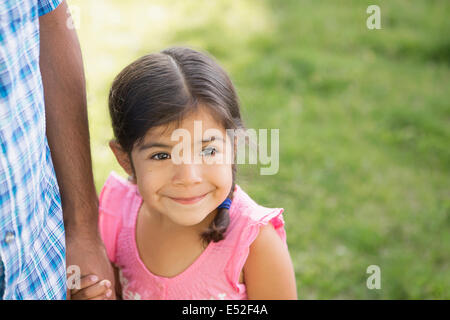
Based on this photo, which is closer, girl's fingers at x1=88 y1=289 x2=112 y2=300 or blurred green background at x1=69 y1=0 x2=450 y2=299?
girl's fingers at x1=88 y1=289 x2=112 y2=300

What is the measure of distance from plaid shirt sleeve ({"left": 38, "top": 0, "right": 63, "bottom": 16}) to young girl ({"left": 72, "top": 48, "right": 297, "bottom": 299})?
0.27m

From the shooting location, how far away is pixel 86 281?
1589 millimetres

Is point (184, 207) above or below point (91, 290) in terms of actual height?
above

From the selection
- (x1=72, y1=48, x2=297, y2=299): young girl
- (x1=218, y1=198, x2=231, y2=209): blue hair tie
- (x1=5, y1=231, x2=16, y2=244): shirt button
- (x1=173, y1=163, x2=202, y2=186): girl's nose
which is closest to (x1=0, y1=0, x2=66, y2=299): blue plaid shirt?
(x1=5, y1=231, x2=16, y2=244): shirt button

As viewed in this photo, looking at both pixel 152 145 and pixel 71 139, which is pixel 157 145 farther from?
pixel 71 139

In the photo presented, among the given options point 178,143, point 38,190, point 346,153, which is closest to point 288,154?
point 346,153

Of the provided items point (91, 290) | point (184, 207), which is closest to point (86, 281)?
point (91, 290)

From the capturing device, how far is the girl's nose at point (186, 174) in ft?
4.92

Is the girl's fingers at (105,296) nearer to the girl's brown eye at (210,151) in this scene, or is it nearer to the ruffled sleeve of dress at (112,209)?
the ruffled sleeve of dress at (112,209)

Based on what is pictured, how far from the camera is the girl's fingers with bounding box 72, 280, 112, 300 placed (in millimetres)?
1571

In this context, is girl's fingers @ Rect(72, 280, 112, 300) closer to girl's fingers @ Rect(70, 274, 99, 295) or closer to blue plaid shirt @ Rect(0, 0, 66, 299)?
girl's fingers @ Rect(70, 274, 99, 295)

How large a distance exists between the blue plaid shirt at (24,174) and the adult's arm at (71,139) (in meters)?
0.13

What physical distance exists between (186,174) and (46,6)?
559 millimetres

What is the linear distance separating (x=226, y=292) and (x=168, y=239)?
24 centimetres
